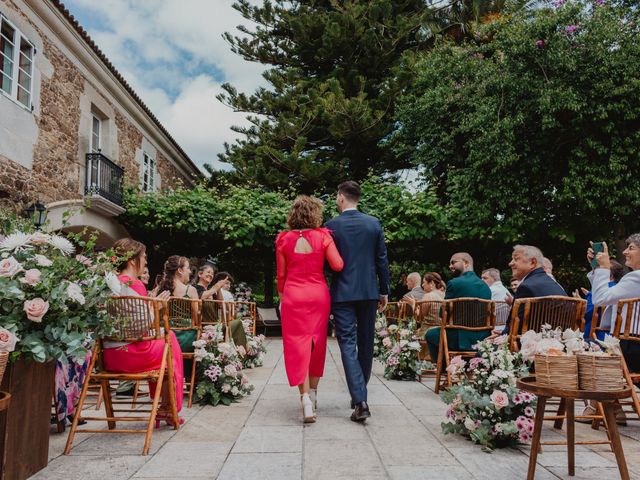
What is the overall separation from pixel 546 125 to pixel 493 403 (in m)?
9.56

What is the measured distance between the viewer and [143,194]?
13.5m

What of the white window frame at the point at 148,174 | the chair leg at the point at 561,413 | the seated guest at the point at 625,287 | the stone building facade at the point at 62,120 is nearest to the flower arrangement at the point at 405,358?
the chair leg at the point at 561,413

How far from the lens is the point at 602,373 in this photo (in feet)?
8.16

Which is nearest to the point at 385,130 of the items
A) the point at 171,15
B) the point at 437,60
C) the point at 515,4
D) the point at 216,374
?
the point at 437,60

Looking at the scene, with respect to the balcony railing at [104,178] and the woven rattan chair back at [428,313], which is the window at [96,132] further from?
the woven rattan chair back at [428,313]

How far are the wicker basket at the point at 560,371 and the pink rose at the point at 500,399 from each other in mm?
778

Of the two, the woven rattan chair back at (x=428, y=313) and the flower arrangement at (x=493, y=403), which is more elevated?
the woven rattan chair back at (x=428, y=313)

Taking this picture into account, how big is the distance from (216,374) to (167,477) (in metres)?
1.96

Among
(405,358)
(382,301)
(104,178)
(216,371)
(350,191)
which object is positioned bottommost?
(405,358)

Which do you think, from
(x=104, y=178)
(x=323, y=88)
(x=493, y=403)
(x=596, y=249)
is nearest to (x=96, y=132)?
(x=104, y=178)

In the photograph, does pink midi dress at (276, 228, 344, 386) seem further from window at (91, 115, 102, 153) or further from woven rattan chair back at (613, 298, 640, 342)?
window at (91, 115, 102, 153)

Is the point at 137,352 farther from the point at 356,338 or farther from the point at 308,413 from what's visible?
the point at 356,338

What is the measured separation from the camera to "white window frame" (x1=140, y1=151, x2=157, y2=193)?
15.1 meters

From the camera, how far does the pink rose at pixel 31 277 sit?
257 centimetres
